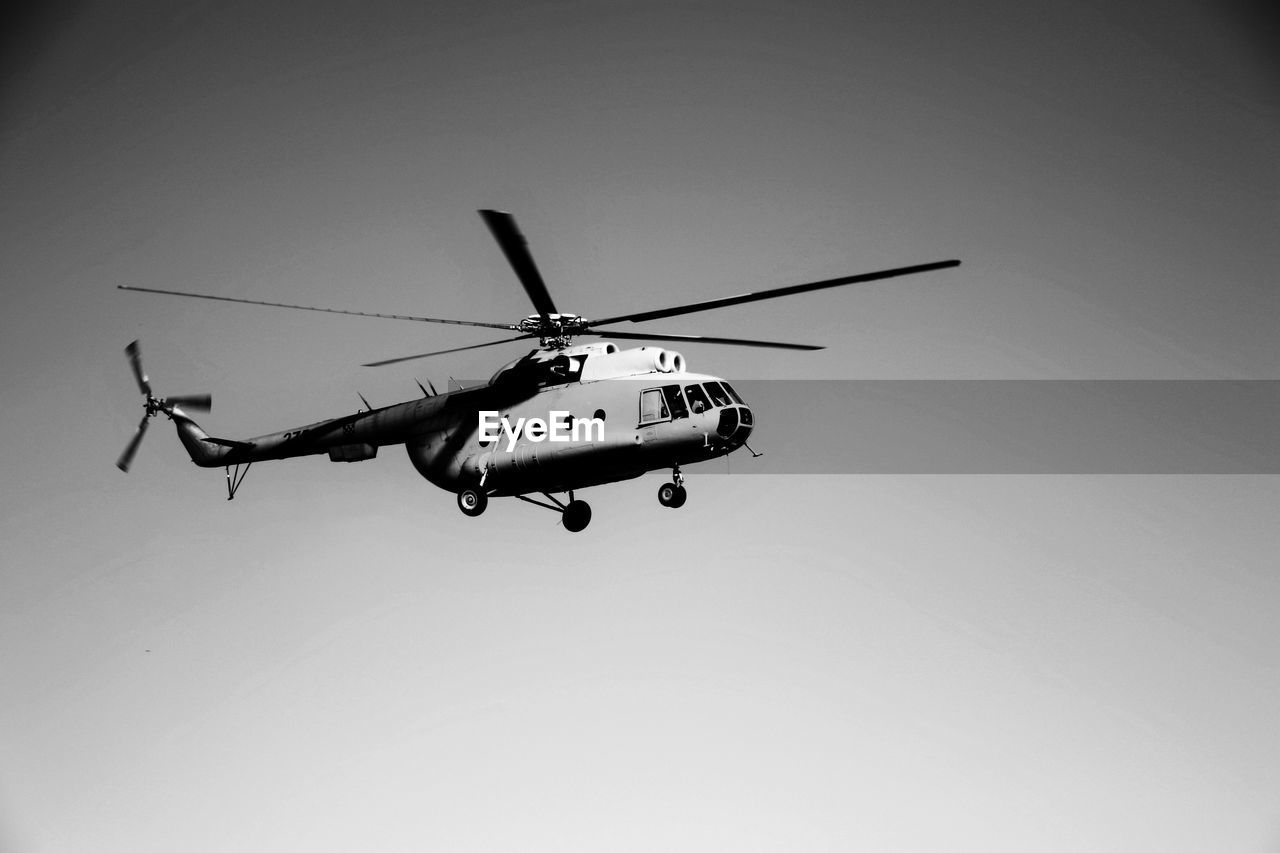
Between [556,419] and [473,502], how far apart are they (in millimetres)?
3290

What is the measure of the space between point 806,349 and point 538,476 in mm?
7412

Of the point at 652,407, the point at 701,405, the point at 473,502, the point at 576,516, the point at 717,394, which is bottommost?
the point at 576,516

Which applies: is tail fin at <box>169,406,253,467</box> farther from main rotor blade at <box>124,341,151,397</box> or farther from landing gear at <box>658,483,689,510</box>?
landing gear at <box>658,483,689,510</box>

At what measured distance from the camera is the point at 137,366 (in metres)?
42.5

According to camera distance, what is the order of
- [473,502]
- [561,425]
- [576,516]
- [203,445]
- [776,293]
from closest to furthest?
[776,293]
[561,425]
[473,502]
[576,516]
[203,445]

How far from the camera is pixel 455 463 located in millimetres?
36562

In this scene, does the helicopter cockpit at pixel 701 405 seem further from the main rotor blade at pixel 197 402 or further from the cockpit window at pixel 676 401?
the main rotor blade at pixel 197 402

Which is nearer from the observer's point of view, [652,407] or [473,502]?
[652,407]

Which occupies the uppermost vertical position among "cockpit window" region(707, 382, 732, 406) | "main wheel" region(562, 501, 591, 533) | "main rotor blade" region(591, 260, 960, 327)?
"main rotor blade" region(591, 260, 960, 327)

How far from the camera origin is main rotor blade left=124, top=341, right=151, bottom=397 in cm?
4241

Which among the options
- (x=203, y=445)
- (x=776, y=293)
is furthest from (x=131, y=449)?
(x=776, y=293)

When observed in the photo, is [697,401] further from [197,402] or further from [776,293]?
[197,402]

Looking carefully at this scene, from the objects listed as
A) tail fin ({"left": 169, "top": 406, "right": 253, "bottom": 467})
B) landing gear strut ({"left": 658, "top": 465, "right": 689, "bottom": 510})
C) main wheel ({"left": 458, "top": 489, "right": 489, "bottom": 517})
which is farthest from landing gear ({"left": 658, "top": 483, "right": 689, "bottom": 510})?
tail fin ({"left": 169, "top": 406, "right": 253, "bottom": 467})

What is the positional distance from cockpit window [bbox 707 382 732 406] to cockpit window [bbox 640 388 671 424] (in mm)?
1108
